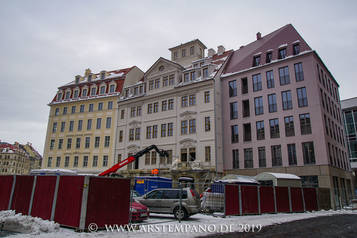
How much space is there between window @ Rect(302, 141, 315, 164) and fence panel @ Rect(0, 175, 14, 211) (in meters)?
26.8

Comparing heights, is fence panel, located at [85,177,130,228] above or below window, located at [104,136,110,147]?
below

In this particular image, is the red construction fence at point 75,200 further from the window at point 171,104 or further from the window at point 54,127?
the window at point 54,127

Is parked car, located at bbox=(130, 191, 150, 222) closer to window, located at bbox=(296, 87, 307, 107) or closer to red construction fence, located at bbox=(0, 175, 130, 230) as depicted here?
red construction fence, located at bbox=(0, 175, 130, 230)

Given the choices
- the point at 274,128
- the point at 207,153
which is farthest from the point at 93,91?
the point at 274,128

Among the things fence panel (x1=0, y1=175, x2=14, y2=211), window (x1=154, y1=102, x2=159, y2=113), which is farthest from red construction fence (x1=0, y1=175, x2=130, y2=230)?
window (x1=154, y1=102, x2=159, y2=113)

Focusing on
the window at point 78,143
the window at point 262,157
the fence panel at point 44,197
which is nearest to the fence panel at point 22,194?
the fence panel at point 44,197

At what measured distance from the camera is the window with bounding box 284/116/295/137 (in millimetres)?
30195

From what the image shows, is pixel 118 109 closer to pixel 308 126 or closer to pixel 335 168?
pixel 308 126

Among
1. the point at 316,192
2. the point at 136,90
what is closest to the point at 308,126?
the point at 316,192

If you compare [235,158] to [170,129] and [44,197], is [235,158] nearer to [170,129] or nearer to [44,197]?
[170,129]

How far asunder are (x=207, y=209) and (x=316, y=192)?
1157 cm

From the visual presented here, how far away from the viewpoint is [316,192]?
23875mm

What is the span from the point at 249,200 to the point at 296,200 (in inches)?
225

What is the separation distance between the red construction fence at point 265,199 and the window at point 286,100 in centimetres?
1073
